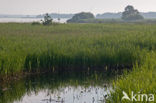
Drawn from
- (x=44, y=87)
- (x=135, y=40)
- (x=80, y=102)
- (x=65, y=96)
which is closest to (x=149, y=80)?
(x=80, y=102)

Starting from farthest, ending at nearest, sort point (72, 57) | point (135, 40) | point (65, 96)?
point (135, 40)
point (72, 57)
point (65, 96)

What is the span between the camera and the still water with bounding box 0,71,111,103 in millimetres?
10547

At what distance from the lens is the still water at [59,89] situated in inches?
415

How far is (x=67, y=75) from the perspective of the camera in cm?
1391

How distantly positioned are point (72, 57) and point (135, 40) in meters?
5.09

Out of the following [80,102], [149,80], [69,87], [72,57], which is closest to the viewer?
[149,80]

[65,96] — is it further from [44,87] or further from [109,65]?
[109,65]

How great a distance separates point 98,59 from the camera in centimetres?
1471

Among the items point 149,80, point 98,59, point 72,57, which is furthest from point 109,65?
point 149,80

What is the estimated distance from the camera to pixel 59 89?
11930 millimetres

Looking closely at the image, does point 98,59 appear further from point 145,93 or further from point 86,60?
point 145,93

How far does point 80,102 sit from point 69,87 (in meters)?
2.15

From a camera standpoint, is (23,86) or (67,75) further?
(67,75)

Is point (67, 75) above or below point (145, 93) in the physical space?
below
